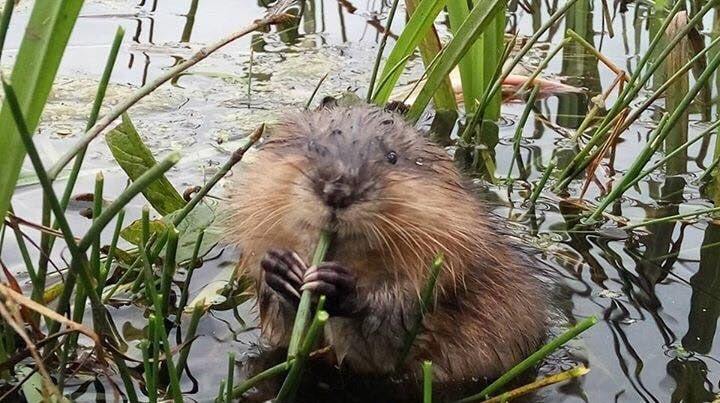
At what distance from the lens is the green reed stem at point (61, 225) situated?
1.52m

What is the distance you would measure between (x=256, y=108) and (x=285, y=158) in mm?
2136

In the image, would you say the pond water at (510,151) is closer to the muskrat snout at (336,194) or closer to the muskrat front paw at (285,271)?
the muskrat front paw at (285,271)

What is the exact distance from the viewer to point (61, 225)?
5.69 feet

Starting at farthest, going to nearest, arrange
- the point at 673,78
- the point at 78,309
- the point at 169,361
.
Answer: the point at 673,78, the point at 78,309, the point at 169,361

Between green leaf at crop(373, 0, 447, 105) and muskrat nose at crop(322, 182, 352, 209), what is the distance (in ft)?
4.59

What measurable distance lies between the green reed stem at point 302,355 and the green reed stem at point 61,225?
31cm

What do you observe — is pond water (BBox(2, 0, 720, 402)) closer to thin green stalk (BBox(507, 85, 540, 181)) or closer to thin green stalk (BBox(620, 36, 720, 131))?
thin green stalk (BBox(507, 85, 540, 181))

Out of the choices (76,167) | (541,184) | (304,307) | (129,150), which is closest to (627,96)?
(541,184)

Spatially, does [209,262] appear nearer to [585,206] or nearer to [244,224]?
[244,224]

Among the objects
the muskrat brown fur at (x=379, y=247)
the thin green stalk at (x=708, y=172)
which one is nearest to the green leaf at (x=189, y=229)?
the muskrat brown fur at (x=379, y=247)

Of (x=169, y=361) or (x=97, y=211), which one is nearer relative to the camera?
(x=169, y=361)

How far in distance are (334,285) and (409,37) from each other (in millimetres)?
1512

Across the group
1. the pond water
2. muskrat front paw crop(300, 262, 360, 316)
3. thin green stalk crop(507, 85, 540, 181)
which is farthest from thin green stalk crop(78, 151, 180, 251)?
thin green stalk crop(507, 85, 540, 181)

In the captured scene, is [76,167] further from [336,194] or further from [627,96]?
[627,96]
